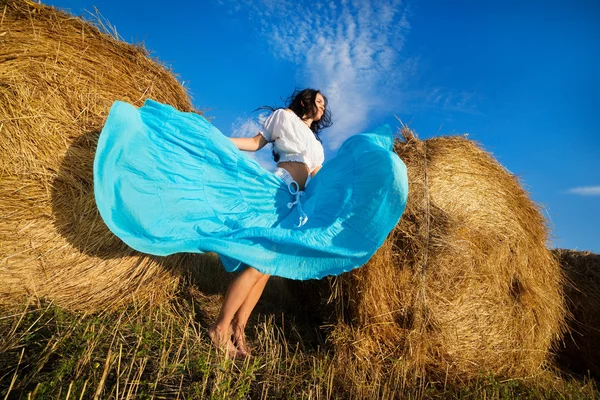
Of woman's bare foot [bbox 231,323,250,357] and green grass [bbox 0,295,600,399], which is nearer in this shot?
green grass [bbox 0,295,600,399]

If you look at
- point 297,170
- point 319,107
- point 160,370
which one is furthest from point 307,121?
point 160,370

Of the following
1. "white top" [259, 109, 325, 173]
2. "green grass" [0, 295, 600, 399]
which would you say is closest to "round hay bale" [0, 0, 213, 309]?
"green grass" [0, 295, 600, 399]

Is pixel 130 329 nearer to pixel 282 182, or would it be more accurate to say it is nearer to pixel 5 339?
pixel 5 339

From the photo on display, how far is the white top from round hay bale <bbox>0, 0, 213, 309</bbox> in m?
1.14

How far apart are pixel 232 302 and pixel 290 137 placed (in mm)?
1209

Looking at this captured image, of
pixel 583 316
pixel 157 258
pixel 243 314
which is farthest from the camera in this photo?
pixel 583 316

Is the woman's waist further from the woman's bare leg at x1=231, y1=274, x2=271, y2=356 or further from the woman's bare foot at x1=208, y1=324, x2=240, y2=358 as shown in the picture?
the woman's bare foot at x1=208, y1=324, x2=240, y2=358

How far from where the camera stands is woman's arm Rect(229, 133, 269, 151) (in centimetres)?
279

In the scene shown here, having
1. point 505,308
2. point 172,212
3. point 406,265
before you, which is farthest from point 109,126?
point 505,308

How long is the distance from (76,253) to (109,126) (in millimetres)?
909

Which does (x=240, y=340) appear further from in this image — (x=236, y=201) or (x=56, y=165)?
(x=56, y=165)

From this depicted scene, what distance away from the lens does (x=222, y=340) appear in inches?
89.4

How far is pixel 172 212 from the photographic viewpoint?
2410 mm

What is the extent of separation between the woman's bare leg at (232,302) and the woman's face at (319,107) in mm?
1455
